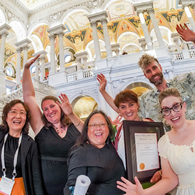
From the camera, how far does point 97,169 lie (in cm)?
120

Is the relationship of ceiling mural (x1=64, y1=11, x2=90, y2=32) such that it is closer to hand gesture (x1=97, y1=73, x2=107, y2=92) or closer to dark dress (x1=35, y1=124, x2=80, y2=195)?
hand gesture (x1=97, y1=73, x2=107, y2=92)

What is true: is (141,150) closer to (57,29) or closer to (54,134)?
(54,134)

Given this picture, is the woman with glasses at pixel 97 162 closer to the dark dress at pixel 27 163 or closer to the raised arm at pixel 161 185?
the raised arm at pixel 161 185

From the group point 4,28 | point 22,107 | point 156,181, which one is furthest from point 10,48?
point 156,181

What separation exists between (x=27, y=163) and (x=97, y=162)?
2.98 ft

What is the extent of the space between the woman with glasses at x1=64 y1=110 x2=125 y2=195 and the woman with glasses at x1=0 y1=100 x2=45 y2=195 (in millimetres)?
714

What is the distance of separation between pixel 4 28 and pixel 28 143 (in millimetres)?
13569

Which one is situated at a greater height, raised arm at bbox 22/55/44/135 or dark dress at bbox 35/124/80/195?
raised arm at bbox 22/55/44/135

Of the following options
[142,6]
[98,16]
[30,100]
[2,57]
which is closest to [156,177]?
[30,100]

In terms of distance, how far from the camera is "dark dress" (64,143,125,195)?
1.18 m

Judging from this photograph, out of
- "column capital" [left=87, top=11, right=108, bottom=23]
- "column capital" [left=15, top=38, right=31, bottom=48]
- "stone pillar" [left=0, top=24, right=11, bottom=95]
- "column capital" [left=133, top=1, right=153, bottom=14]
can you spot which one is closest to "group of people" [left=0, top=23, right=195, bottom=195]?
"stone pillar" [left=0, top=24, right=11, bottom=95]

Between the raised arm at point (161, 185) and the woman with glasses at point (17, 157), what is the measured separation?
1.02m

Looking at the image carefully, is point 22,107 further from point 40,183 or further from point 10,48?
point 10,48

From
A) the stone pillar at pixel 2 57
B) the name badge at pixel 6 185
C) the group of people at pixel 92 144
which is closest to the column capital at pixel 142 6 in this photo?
the stone pillar at pixel 2 57
